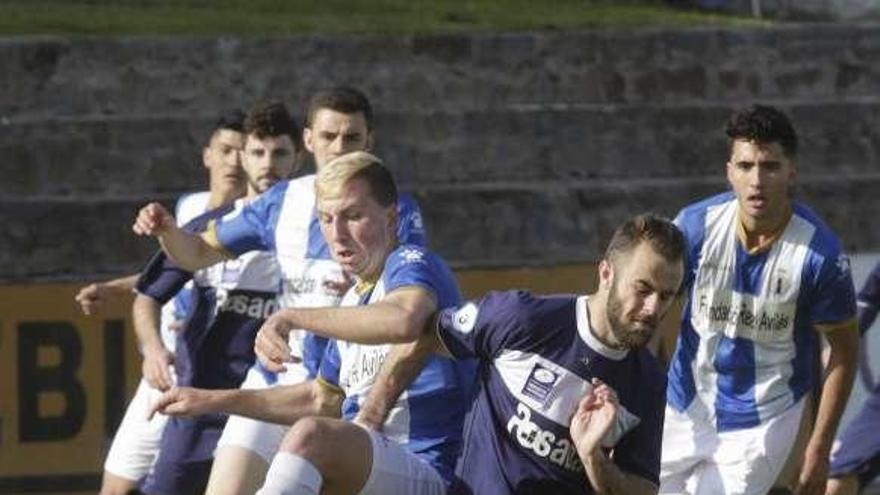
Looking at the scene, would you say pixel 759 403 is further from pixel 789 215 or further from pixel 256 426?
pixel 256 426

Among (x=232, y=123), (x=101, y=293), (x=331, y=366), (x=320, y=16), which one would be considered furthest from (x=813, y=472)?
(x=320, y=16)

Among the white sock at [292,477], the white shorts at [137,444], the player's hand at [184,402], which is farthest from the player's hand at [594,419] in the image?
the white shorts at [137,444]

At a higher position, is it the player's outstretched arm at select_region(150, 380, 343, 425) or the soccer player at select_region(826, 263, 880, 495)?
the player's outstretched arm at select_region(150, 380, 343, 425)

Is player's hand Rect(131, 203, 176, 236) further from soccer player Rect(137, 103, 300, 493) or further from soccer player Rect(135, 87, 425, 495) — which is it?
soccer player Rect(137, 103, 300, 493)

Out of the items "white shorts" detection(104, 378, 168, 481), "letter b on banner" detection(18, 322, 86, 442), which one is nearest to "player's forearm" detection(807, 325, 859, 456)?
"white shorts" detection(104, 378, 168, 481)

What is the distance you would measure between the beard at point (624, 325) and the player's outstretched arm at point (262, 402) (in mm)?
1067

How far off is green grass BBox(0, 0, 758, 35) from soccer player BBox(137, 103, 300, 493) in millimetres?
6213

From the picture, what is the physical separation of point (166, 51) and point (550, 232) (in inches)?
127

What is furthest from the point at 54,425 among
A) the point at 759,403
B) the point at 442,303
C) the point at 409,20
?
the point at 409,20

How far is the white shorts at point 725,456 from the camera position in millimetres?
8484

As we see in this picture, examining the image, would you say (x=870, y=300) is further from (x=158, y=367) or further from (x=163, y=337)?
(x=163, y=337)

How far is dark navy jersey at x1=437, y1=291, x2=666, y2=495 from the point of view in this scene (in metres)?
6.42

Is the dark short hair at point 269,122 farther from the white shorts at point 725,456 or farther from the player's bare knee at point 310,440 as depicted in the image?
the player's bare knee at point 310,440

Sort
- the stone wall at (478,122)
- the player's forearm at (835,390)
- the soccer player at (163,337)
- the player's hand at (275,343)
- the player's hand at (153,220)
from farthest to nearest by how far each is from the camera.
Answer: the stone wall at (478,122) → the soccer player at (163,337) → the player's forearm at (835,390) → the player's hand at (153,220) → the player's hand at (275,343)
